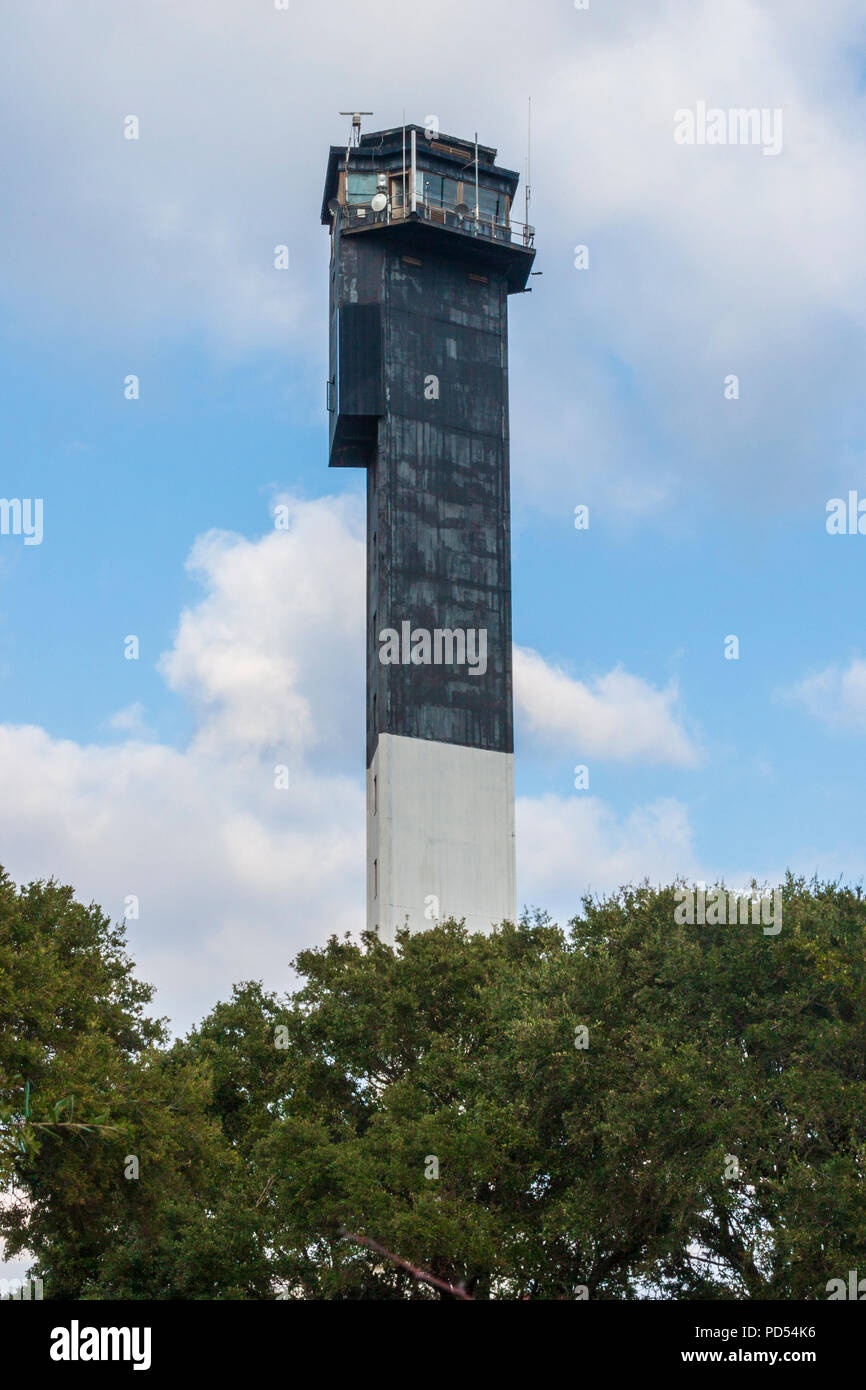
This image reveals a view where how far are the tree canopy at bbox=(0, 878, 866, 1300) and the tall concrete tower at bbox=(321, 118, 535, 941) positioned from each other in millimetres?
25997

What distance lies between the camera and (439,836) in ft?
270

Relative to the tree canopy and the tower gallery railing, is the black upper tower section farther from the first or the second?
the tree canopy

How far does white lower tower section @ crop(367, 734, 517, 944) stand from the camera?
80.9 meters

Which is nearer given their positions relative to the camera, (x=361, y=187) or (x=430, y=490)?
(x=430, y=490)

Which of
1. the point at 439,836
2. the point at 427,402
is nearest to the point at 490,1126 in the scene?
the point at 439,836

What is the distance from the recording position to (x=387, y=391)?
86625 mm

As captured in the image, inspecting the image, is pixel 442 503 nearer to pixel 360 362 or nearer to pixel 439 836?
pixel 360 362

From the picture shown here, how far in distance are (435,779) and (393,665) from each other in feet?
21.8

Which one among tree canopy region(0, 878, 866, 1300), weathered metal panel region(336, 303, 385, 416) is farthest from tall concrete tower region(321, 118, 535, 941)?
tree canopy region(0, 878, 866, 1300)

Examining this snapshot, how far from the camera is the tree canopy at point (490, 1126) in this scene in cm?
3850

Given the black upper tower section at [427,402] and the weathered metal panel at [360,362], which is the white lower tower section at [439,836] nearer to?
the black upper tower section at [427,402]

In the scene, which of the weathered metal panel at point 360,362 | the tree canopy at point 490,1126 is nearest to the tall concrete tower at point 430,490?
the weathered metal panel at point 360,362

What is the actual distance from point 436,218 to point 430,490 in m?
16.5
